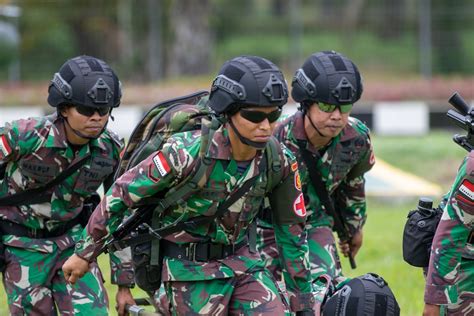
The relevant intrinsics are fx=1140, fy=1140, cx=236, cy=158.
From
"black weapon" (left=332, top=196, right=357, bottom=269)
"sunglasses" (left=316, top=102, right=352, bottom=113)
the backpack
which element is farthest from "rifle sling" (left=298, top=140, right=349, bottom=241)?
the backpack

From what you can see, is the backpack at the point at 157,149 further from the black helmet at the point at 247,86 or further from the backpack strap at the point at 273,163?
the black helmet at the point at 247,86

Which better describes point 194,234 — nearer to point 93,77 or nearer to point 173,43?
point 93,77

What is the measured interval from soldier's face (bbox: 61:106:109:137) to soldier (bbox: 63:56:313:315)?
1.11 m

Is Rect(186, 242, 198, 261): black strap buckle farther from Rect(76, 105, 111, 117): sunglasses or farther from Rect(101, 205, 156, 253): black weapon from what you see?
Rect(76, 105, 111, 117): sunglasses

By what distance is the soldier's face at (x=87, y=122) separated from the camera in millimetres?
7012

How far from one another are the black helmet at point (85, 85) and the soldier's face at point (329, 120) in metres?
1.27

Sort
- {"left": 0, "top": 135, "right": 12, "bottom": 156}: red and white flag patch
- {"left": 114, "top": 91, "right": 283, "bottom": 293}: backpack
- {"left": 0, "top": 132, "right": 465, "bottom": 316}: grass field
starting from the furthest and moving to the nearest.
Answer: {"left": 0, "top": 132, "right": 465, "bottom": 316}: grass field < {"left": 0, "top": 135, "right": 12, "bottom": 156}: red and white flag patch < {"left": 114, "top": 91, "right": 283, "bottom": 293}: backpack

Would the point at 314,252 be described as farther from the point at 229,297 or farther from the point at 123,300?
the point at 229,297

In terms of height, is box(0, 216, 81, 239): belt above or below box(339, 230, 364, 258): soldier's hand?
above

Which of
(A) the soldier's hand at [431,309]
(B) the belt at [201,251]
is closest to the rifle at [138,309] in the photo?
(B) the belt at [201,251]

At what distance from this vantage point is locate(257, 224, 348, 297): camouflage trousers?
7.57 meters

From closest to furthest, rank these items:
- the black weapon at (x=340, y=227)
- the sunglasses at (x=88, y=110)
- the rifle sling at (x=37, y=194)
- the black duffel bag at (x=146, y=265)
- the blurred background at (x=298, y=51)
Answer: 1. the black duffel bag at (x=146, y=265)
2. the sunglasses at (x=88, y=110)
3. the rifle sling at (x=37, y=194)
4. the black weapon at (x=340, y=227)
5. the blurred background at (x=298, y=51)

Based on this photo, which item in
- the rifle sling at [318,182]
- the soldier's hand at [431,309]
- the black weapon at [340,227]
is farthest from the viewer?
the black weapon at [340,227]

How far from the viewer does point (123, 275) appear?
7.21 metres
